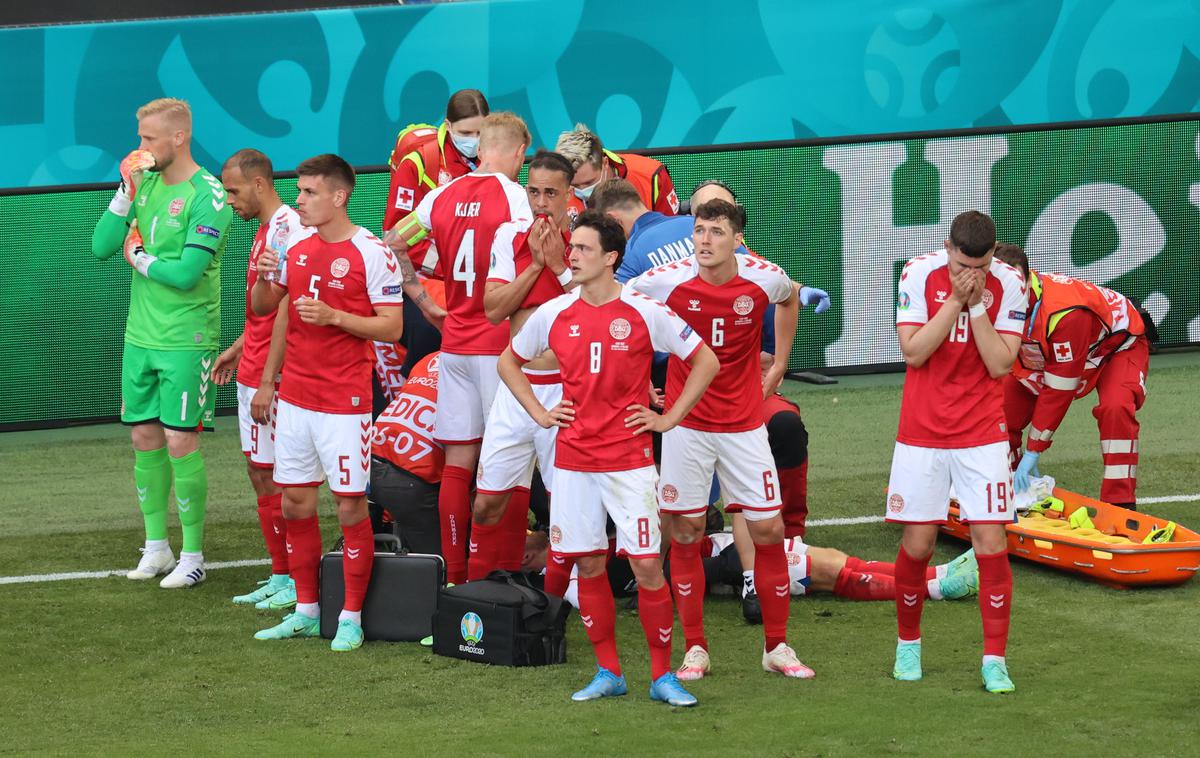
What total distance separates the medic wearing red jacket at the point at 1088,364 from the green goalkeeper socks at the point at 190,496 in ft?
15.1

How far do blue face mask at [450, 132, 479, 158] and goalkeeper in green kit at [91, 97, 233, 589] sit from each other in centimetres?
129

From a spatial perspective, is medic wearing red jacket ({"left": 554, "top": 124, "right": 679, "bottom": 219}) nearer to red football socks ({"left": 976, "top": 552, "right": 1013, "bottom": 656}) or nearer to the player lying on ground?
the player lying on ground

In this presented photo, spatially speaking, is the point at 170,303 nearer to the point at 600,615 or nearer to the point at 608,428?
the point at 608,428

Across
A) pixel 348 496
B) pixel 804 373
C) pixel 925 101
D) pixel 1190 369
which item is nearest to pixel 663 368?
pixel 348 496

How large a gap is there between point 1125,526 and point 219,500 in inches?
220

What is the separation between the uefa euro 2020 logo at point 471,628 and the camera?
7.08m

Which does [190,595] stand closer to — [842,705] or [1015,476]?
[842,705]

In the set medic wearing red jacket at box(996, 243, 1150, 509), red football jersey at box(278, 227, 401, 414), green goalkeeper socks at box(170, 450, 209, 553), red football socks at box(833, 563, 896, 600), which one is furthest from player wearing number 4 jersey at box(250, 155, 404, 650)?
medic wearing red jacket at box(996, 243, 1150, 509)

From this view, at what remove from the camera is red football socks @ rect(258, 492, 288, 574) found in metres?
8.18

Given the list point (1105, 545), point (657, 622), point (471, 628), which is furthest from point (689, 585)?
point (1105, 545)

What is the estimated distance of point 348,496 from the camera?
24.1 ft

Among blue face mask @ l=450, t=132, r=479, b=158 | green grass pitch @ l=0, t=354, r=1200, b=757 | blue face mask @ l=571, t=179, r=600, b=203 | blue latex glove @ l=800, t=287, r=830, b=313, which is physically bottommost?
green grass pitch @ l=0, t=354, r=1200, b=757

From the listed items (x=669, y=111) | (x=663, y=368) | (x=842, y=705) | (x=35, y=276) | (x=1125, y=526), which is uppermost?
(x=669, y=111)

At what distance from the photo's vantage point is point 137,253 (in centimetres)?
863
